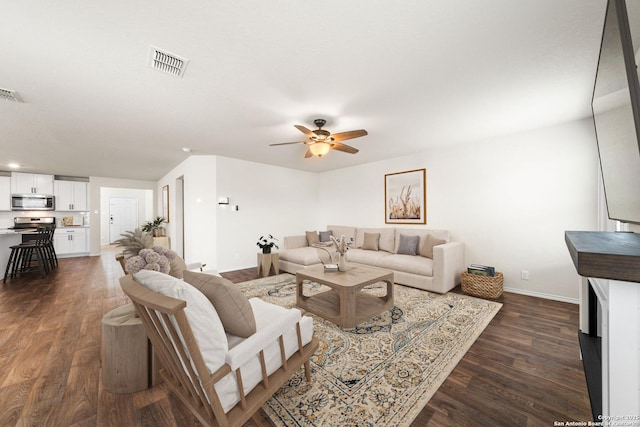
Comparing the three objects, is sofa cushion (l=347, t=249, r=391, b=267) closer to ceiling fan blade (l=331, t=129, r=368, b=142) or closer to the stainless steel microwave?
ceiling fan blade (l=331, t=129, r=368, b=142)

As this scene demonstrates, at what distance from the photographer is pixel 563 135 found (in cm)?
324

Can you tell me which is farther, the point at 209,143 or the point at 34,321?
the point at 209,143

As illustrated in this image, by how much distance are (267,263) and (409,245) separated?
8.72 ft

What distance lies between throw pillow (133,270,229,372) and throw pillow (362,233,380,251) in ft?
13.2

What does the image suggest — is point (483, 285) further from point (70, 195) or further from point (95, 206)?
point (70, 195)

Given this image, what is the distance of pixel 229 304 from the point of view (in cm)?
130

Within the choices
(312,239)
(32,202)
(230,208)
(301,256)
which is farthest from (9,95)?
(32,202)

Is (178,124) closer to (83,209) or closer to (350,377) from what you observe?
(350,377)

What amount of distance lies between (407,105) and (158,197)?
8904mm

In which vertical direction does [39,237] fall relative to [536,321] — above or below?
above

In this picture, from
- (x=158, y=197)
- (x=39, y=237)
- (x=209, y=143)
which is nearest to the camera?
(x=209, y=143)

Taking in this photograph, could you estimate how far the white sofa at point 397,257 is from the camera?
3.56 m

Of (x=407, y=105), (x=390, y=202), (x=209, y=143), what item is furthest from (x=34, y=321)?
(x=390, y=202)

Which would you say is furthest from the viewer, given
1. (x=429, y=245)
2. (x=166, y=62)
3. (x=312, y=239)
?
(x=312, y=239)
